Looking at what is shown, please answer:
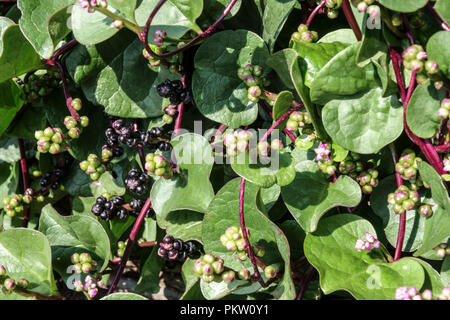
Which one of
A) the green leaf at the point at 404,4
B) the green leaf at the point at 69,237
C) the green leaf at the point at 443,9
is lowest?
the green leaf at the point at 69,237

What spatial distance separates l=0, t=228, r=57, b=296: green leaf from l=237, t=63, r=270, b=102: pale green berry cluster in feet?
2.62

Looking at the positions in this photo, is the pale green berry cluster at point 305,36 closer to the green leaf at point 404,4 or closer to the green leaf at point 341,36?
the green leaf at point 341,36

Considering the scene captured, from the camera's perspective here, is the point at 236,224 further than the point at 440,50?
Yes

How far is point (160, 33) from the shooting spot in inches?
51.2

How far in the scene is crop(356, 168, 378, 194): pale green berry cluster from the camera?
133cm

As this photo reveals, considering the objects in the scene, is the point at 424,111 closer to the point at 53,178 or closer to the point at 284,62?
the point at 284,62

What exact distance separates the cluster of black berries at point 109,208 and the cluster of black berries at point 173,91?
389 millimetres

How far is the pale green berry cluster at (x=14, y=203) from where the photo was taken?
1.69m

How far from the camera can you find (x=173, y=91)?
1.46 metres

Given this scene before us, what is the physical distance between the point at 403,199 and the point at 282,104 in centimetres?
39

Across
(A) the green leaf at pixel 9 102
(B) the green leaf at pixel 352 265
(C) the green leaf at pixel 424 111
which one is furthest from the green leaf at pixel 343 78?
(A) the green leaf at pixel 9 102

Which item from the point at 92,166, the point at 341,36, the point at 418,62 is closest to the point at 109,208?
the point at 92,166
